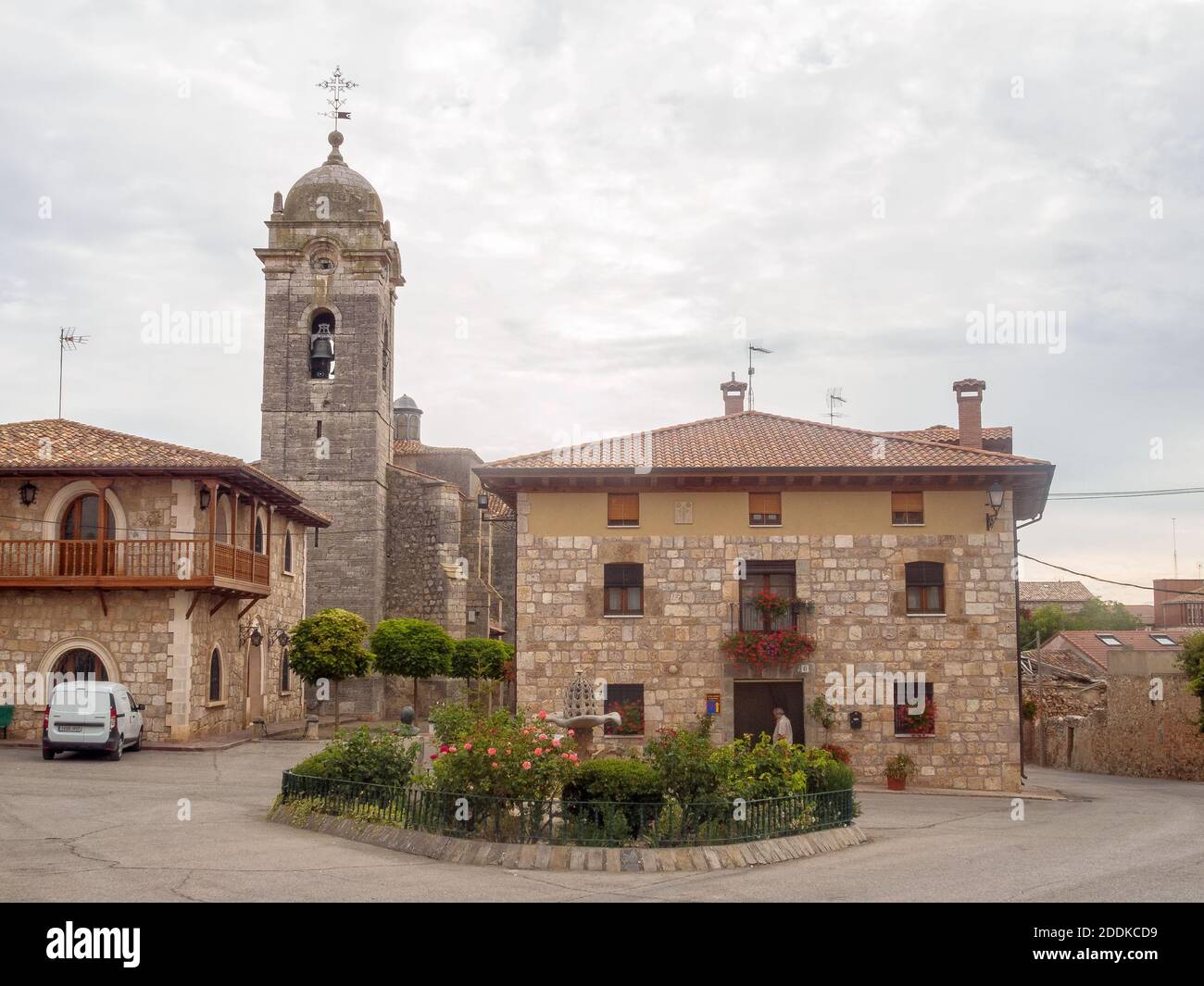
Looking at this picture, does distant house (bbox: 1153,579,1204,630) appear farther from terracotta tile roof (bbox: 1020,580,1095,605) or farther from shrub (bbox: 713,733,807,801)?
shrub (bbox: 713,733,807,801)

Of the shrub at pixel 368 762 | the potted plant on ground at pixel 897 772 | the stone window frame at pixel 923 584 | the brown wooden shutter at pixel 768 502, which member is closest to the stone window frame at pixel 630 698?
the brown wooden shutter at pixel 768 502

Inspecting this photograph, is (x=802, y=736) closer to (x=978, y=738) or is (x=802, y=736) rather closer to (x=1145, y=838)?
(x=978, y=738)

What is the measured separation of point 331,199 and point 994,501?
2841 cm

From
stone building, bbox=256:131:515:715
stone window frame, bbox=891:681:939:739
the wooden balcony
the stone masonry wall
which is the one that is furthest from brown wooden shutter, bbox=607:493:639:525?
stone building, bbox=256:131:515:715

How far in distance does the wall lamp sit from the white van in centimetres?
1654

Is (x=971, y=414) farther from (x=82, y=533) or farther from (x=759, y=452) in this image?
(x=82, y=533)

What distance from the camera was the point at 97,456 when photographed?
25.5 metres

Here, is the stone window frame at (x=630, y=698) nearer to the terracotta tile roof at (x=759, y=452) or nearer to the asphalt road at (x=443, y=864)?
the terracotta tile roof at (x=759, y=452)

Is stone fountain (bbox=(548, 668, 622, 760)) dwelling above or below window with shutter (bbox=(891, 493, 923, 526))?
below

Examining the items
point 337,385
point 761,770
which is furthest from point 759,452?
point 337,385

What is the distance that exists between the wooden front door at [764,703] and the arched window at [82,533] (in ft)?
42.8

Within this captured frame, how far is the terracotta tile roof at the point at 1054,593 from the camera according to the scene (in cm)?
7850

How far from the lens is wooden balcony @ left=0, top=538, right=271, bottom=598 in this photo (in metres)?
24.7
